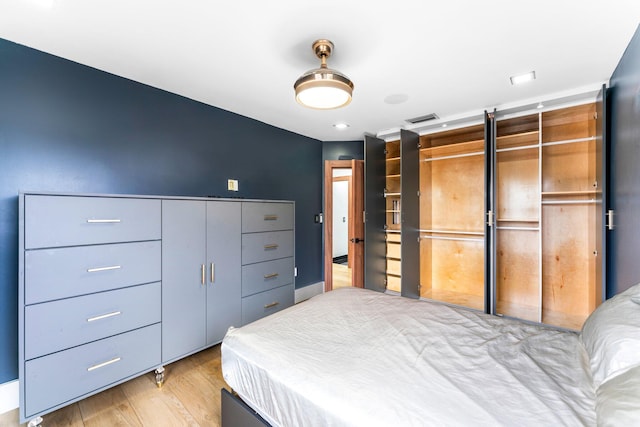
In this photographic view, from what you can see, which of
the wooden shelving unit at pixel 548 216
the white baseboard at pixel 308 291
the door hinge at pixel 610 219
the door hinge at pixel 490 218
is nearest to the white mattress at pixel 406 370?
the door hinge at pixel 610 219

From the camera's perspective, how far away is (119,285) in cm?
195

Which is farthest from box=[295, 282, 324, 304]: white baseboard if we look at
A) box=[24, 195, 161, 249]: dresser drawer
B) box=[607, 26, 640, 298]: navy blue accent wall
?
box=[607, 26, 640, 298]: navy blue accent wall

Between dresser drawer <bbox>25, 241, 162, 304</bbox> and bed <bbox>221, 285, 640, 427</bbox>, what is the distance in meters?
1.00

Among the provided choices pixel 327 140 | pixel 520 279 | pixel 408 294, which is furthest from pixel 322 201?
pixel 520 279

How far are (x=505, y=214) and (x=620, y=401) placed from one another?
3.32 metres

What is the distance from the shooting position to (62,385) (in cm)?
173

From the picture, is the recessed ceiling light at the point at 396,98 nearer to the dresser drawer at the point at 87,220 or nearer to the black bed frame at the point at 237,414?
the dresser drawer at the point at 87,220

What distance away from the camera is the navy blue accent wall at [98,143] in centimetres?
195

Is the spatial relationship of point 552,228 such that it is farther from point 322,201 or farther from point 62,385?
point 62,385

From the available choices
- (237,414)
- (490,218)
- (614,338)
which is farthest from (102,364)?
(490,218)

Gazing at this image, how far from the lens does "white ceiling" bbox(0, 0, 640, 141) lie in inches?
65.0

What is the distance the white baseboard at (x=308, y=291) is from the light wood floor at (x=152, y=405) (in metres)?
1.86

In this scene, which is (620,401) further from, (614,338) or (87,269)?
(87,269)

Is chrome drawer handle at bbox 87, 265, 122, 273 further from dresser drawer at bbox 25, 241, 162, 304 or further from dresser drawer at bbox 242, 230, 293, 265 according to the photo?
dresser drawer at bbox 242, 230, 293, 265
